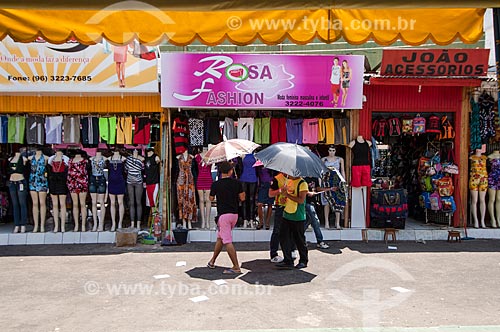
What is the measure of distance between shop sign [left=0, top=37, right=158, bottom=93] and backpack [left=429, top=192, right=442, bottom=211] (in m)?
7.19

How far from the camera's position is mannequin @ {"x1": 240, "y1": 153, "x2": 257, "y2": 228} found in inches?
397

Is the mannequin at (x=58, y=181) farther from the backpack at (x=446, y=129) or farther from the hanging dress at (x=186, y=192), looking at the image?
the backpack at (x=446, y=129)


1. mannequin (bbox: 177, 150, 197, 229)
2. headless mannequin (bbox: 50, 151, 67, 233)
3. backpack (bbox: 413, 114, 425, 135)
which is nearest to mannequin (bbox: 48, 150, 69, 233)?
headless mannequin (bbox: 50, 151, 67, 233)

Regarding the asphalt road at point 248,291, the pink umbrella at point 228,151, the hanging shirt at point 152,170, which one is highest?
the pink umbrella at point 228,151

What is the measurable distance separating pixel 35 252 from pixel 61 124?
2907 millimetres

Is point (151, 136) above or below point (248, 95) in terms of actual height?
below

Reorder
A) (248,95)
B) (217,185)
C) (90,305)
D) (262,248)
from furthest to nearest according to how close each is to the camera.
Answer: (248,95) → (262,248) → (217,185) → (90,305)

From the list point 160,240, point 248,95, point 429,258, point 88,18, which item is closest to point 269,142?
point 248,95

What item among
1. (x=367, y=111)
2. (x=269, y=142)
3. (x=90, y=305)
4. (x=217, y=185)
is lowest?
(x=90, y=305)

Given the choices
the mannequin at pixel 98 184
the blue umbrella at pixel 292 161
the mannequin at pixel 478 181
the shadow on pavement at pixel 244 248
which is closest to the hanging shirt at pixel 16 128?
the mannequin at pixel 98 184

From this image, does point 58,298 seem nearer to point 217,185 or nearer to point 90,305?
point 90,305

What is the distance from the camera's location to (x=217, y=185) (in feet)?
23.4

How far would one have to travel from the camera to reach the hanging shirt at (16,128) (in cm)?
993

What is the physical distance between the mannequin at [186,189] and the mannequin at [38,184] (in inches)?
117
